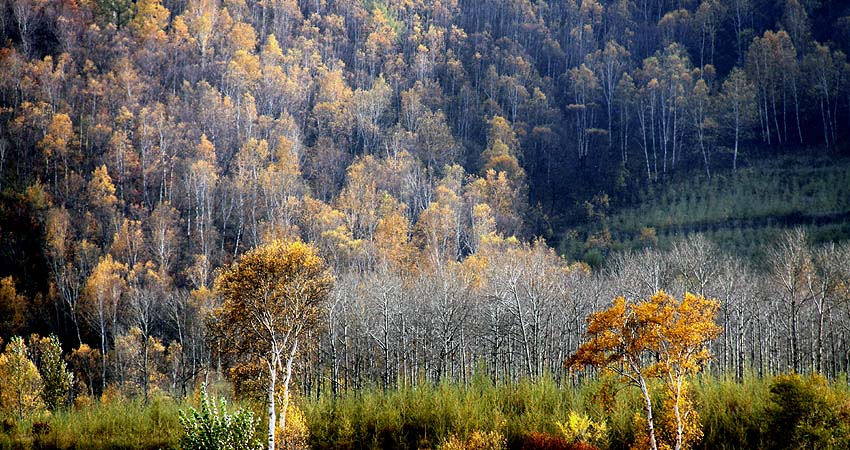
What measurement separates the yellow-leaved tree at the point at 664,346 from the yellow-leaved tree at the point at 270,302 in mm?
13952

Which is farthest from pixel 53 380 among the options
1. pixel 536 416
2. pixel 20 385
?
pixel 536 416

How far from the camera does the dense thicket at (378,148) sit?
71250 mm

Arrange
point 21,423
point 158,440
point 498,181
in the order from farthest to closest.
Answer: point 498,181 < point 21,423 < point 158,440

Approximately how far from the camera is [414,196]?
12925 centimetres

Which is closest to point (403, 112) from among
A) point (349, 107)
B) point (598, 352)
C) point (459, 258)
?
point (349, 107)

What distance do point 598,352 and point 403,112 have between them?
13175 cm

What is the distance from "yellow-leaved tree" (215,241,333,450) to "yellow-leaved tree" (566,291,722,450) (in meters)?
14.0

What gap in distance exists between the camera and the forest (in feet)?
172

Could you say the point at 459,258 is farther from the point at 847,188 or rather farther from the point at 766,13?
the point at 766,13

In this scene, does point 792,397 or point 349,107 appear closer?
point 792,397

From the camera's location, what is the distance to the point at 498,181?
133625mm

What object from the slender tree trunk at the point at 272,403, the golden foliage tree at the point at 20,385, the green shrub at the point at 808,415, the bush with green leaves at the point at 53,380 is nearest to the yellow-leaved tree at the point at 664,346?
the green shrub at the point at 808,415

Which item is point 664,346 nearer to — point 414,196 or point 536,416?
point 536,416

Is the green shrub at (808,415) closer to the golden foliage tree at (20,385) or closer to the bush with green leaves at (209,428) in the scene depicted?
the bush with green leaves at (209,428)
